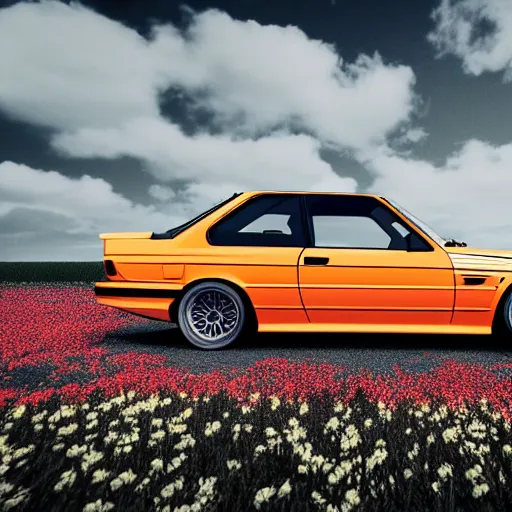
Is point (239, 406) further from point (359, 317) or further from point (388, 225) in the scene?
point (388, 225)

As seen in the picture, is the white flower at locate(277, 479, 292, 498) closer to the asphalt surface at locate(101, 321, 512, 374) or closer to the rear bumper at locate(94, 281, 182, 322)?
the asphalt surface at locate(101, 321, 512, 374)

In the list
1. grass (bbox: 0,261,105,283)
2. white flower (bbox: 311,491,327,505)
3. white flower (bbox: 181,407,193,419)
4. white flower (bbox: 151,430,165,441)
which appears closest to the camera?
white flower (bbox: 311,491,327,505)

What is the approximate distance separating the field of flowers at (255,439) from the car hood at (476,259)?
114 cm

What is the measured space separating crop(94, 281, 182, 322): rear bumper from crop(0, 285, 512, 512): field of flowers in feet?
2.87

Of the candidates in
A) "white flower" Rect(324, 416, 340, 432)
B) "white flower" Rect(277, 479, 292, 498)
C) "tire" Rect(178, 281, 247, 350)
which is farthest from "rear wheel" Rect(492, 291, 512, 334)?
"white flower" Rect(277, 479, 292, 498)

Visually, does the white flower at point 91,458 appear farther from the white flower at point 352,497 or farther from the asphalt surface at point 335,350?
the asphalt surface at point 335,350

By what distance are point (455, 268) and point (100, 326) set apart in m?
4.80

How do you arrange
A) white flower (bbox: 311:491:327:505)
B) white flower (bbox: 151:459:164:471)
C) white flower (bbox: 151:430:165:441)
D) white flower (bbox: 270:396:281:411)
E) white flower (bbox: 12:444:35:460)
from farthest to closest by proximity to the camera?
white flower (bbox: 270:396:281:411) < white flower (bbox: 151:430:165:441) < white flower (bbox: 12:444:35:460) < white flower (bbox: 151:459:164:471) < white flower (bbox: 311:491:327:505)

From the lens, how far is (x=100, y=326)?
760cm

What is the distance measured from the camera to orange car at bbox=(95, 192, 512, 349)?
5551 millimetres

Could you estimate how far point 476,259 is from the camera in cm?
562

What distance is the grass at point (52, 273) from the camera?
2266 centimetres

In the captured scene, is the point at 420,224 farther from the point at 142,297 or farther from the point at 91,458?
the point at 91,458

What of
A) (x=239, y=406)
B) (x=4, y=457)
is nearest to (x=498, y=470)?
(x=239, y=406)
